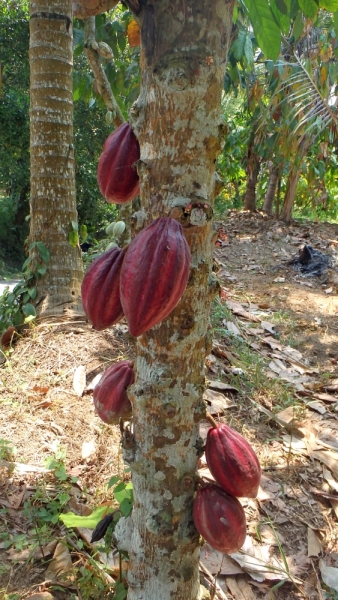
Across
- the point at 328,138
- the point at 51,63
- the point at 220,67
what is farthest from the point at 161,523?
the point at 328,138

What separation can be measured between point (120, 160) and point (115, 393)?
19.5 inches

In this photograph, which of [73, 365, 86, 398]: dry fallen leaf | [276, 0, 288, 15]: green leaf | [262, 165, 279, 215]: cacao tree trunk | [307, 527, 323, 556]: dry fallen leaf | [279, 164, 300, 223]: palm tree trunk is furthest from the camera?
[262, 165, 279, 215]: cacao tree trunk

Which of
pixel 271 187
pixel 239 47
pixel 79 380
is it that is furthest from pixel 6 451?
pixel 271 187

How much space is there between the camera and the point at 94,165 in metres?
10.2

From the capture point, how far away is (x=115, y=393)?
105cm

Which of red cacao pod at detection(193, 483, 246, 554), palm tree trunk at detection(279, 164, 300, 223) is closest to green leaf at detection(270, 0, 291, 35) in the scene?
red cacao pod at detection(193, 483, 246, 554)

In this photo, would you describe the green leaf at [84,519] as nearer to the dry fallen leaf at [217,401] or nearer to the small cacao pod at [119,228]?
the dry fallen leaf at [217,401]

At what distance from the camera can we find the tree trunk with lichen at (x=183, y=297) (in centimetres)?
78

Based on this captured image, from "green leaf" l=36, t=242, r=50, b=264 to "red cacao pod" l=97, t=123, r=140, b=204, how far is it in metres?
2.01

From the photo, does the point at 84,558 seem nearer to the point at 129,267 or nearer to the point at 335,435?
the point at 129,267

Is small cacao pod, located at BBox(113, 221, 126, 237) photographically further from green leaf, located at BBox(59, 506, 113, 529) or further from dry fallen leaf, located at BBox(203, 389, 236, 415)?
green leaf, located at BBox(59, 506, 113, 529)

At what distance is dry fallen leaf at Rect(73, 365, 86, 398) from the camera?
7.47 feet

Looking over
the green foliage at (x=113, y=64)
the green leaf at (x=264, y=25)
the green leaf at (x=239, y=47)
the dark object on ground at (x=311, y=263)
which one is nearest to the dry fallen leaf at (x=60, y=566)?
the green leaf at (x=264, y=25)

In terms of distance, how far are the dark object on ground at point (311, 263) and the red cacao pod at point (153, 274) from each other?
5406 millimetres
